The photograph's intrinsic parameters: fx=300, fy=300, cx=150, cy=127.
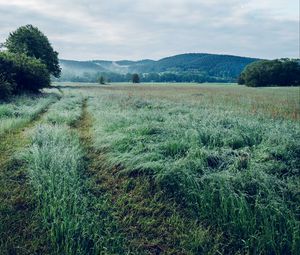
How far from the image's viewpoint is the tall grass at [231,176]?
3.91 metres

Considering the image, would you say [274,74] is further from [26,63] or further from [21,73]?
[21,73]

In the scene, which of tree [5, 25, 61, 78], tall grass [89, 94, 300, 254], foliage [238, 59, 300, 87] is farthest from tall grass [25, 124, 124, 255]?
foliage [238, 59, 300, 87]

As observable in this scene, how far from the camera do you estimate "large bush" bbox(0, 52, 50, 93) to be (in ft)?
75.3

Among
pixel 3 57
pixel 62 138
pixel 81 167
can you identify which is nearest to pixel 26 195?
pixel 81 167

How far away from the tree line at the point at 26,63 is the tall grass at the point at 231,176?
1510cm

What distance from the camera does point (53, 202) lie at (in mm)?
4320

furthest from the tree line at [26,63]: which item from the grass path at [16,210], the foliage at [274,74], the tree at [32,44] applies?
the foliage at [274,74]

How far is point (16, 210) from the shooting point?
4.34 m

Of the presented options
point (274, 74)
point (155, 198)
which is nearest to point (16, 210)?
point (155, 198)

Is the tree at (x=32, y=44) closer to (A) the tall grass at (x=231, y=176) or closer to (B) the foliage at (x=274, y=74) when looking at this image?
(A) the tall grass at (x=231, y=176)

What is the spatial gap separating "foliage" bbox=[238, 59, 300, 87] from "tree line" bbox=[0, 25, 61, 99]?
4693 cm

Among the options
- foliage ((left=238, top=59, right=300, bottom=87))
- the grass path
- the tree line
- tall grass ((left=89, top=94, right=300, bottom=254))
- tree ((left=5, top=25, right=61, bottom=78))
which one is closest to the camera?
the grass path

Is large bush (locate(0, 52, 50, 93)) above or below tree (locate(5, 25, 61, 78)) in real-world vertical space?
below

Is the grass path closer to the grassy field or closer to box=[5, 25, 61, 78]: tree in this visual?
the grassy field
